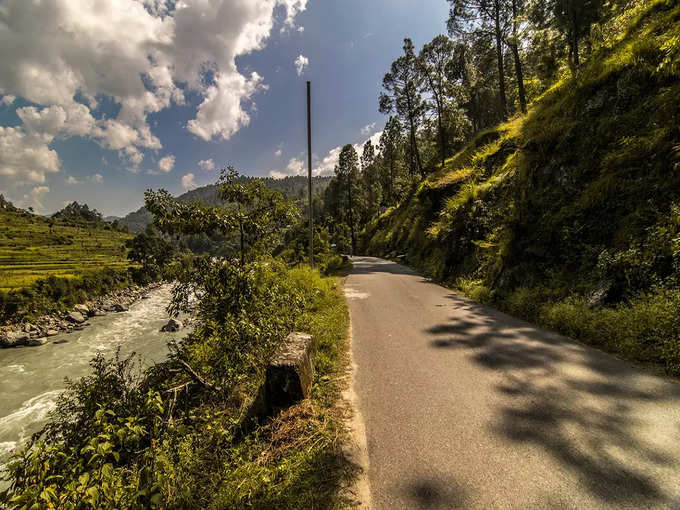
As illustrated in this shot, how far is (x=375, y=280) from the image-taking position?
13484 mm

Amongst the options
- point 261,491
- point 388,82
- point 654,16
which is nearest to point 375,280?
point 261,491

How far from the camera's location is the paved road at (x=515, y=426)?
2.36 meters

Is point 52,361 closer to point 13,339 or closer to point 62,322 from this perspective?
point 13,339

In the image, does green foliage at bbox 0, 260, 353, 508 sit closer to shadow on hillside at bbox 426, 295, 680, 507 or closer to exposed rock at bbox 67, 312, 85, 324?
shadow on hillside at bbox 426, 295, 680, 507

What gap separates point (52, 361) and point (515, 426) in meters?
23.5

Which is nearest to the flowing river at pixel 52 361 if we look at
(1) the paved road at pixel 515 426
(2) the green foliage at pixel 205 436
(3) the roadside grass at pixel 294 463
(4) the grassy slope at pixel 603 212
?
(2) the green foliage at pixel 205 436

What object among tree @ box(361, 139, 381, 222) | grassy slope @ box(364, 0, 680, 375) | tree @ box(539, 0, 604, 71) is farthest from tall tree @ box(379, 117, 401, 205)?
grassy slope @ box(364, 0, 680, 375)

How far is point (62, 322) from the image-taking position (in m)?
24.3

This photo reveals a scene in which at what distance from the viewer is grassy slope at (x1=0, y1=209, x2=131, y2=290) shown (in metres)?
38.8

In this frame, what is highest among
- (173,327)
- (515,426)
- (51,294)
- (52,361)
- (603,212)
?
(603,212)

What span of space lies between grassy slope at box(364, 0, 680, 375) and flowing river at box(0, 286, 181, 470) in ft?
41.4

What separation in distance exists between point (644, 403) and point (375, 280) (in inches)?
411

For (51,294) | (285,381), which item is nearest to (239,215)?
(285,381)

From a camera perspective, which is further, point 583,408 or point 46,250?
point 46,250
